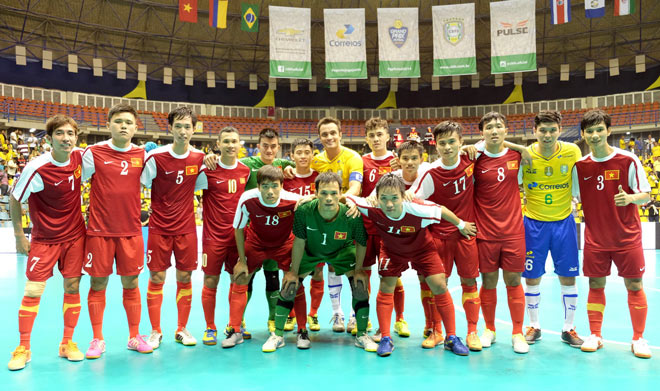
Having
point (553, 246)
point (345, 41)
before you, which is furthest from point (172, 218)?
point (345, 41)

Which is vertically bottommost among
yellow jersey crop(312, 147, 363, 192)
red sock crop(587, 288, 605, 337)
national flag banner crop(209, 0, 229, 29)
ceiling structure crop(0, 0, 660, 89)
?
red sock crop(587, 288, 605, 337)

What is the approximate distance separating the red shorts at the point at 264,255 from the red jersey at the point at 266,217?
0.17ft

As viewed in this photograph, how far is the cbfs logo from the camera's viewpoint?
64.2ft

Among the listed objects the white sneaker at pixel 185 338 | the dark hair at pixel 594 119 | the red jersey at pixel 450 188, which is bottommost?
the white sneaker at pixel 185 338

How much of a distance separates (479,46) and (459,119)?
15.5 ft

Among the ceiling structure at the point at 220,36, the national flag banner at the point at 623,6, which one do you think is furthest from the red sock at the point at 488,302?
the ceiling structure at the point at 220,36

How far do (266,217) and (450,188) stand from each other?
185cm

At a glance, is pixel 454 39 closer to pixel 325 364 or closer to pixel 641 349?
pixel 641 349

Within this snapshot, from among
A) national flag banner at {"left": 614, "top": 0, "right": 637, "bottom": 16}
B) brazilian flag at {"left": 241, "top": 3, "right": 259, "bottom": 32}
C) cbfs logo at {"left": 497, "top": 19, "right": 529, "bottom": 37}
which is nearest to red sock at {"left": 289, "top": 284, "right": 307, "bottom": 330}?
cbfs logo at {"left": 497, "top": 19, "right": 529, "bottom": 37}

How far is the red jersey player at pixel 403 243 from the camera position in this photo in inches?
169

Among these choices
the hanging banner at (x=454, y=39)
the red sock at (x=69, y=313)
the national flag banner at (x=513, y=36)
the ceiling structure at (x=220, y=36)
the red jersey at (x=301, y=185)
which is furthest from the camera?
the ceiling structure at (x=220, y=36)

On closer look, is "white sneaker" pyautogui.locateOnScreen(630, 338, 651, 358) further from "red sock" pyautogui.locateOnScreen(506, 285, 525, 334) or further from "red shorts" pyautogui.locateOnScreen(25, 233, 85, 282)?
"red shorts" pyautogui.locateOnScreen(25, 233, 85, 282)

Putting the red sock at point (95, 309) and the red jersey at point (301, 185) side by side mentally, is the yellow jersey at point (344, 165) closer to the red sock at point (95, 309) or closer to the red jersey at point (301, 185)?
the red jersey at point (301, 185)

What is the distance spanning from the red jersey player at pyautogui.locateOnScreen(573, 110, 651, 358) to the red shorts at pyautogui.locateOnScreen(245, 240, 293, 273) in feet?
9.73
